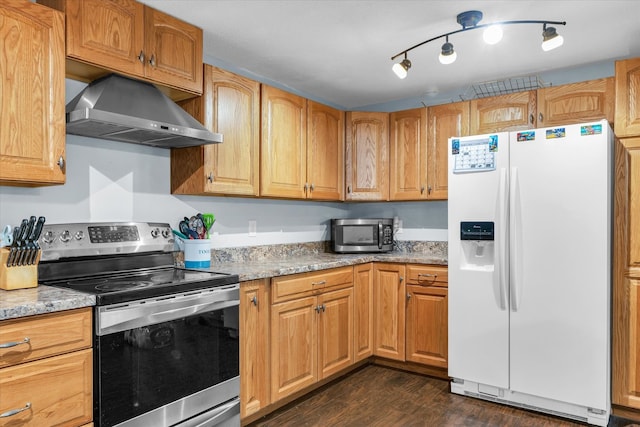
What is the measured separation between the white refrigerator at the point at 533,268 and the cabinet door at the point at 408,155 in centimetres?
58

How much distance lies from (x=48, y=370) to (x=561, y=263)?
105 inches

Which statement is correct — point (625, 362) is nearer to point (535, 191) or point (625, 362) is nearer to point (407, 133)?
point (535, 191)

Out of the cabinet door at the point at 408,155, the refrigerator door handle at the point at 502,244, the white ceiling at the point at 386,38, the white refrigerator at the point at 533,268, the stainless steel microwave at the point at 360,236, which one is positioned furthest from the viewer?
the stainless steel microwave at the point at 360,236

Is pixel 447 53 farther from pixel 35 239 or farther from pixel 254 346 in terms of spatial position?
pixel 35 239

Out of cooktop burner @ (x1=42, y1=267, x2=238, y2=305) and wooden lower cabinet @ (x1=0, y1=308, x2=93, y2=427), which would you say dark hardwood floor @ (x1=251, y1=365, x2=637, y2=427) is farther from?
wooden lower cabinet @ (x1=0, y1=308, x2=93, y2=427)

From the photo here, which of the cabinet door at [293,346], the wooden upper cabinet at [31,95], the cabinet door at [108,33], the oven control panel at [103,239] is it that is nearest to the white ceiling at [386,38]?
the cabinet door at [108,33]

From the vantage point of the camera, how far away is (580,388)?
101 inches

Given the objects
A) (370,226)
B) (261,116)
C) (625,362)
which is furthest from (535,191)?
(261,116)

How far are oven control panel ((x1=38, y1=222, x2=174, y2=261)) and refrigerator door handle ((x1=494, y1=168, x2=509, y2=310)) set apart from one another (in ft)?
6.70

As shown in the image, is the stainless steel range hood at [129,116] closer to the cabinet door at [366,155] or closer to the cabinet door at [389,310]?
the cabinet door at [366,155]

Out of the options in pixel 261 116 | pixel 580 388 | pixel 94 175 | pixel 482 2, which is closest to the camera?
pixel 482 2

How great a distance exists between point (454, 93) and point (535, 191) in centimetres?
140

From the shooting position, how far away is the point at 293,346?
2.76 metres

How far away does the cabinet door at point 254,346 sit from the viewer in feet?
7.97
